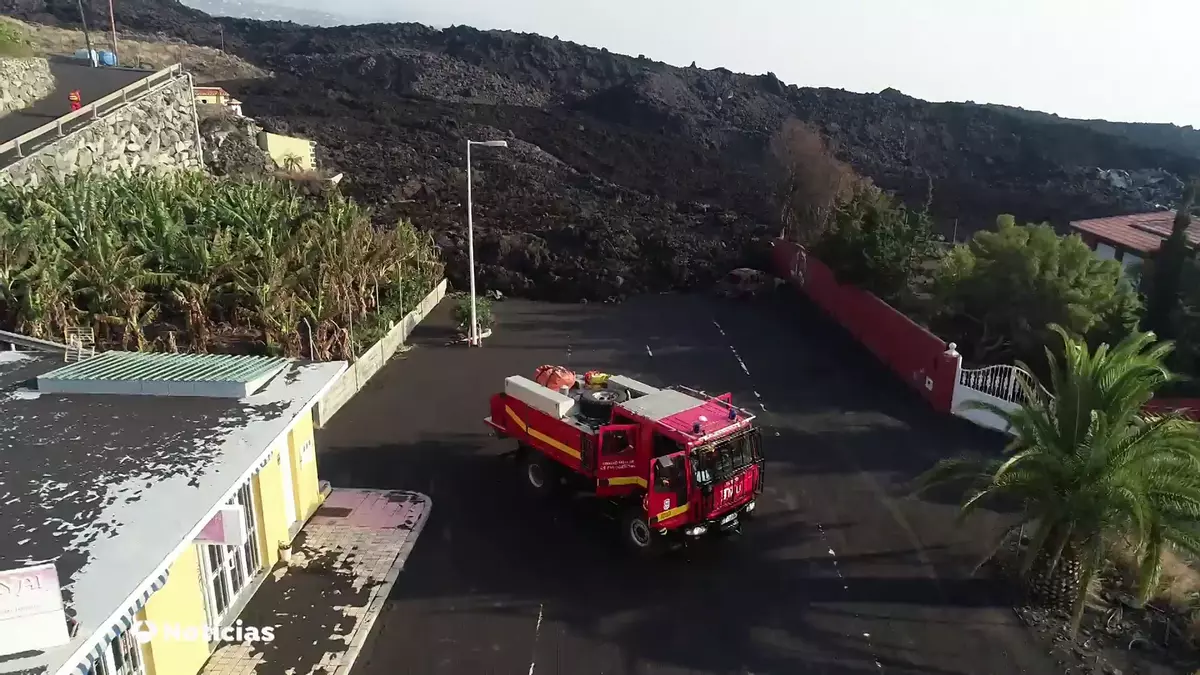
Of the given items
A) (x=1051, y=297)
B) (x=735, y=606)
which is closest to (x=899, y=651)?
(x=735, y=606)

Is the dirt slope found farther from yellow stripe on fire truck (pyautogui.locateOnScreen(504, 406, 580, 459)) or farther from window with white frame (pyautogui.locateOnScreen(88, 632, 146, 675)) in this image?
window with white frame (pyautogui.locateOnScreen(88, 632, 146, 675))

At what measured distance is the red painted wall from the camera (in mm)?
20719

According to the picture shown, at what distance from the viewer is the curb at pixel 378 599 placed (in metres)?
10.9

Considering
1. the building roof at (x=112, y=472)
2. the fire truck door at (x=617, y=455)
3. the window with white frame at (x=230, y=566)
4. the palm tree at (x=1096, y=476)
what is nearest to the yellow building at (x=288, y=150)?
the building roof at (x=112, y=472)

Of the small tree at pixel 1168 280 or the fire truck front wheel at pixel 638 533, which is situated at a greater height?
the small tree at pixel 1168 280

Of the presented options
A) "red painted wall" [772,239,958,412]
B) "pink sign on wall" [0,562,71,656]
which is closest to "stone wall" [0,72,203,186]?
"pink sign on wall" [0,562,71,656]

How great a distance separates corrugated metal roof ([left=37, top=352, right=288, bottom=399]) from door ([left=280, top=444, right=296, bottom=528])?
1381 millimetres

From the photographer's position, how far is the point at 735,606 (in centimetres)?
1230

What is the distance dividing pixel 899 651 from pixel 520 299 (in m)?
23.4

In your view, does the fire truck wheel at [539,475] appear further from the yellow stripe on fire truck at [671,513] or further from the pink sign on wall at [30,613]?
the pink sign on wall at [30,613]

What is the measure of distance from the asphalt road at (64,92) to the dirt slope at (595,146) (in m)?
12.8

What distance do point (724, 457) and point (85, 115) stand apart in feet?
91.4

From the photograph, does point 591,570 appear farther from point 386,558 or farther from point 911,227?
point 911,227

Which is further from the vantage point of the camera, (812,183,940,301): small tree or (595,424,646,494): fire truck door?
(812,183,940,301): small tree
